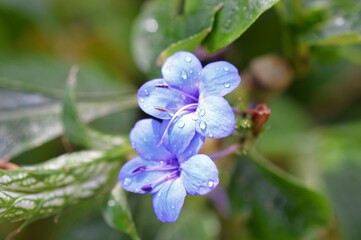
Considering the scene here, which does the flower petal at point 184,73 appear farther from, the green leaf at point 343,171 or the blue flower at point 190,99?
the green leaf at point 343,171

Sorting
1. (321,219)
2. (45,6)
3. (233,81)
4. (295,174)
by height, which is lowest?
(295,174)

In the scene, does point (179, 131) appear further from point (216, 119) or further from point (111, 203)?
point (111, 203)

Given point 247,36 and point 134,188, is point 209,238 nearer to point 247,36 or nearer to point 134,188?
point 134,188

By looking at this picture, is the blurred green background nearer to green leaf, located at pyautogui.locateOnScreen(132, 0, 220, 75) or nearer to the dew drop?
green leaf, located at pyautogui.locateOnScreen(132, 0, 220, 75)

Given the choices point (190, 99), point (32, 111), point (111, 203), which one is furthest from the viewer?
point (32, 111)

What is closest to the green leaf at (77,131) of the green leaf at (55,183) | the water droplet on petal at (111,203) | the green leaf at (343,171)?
the green leaf at (55,183)

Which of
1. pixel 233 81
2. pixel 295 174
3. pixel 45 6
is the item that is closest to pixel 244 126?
pixel 233 81

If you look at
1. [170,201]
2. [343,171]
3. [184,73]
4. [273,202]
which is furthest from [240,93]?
[170,201]
